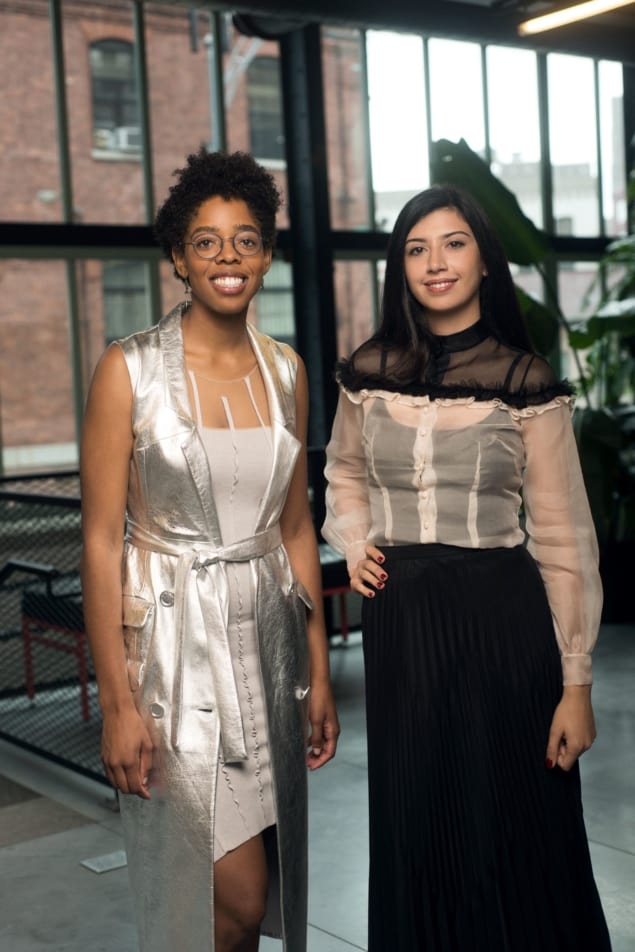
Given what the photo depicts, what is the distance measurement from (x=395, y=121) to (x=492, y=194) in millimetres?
1890

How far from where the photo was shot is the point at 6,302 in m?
7.26

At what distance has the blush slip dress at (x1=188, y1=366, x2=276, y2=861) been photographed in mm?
2047

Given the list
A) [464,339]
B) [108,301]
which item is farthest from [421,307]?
[108,301]

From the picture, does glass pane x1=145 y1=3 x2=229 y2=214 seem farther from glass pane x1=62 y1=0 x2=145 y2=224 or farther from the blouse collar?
the blouse collar

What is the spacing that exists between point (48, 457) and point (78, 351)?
2.24ft

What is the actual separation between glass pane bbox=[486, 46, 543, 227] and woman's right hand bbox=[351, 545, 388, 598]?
681cm

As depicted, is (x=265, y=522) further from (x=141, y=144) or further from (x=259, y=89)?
(x=259, y=89)

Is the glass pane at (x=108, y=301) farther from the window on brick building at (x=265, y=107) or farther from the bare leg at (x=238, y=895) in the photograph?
the bare leg at (x=238, y=895)

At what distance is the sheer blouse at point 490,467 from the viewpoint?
2094 mm

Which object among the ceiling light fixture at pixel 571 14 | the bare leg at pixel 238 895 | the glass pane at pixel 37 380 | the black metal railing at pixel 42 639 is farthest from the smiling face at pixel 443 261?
the glass pane at pixel 37 380

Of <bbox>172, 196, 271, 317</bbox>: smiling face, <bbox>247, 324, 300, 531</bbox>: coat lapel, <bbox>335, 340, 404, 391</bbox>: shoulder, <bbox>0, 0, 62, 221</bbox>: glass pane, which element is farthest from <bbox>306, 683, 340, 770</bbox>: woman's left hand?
<bbox>0, 0, 62, 221</bbox>: glass pane

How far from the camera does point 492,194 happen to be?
20.9 feet

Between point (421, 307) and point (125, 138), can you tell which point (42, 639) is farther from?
point (125, 138)

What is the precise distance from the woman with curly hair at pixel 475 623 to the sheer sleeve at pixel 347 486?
0.10 m
